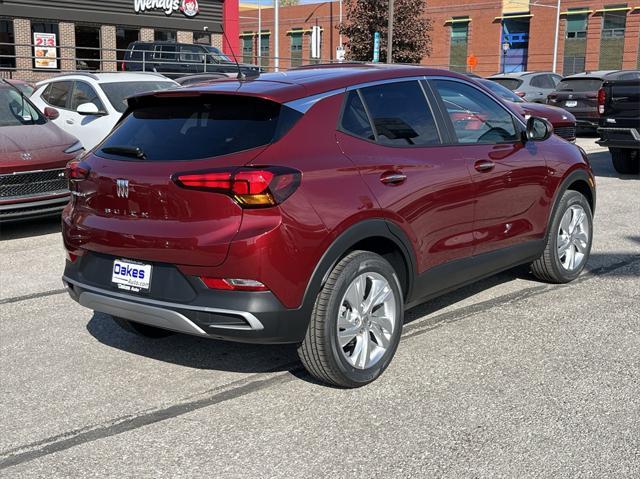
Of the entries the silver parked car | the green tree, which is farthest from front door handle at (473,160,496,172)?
the green tree

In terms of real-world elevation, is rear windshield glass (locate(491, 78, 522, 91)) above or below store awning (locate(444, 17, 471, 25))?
below

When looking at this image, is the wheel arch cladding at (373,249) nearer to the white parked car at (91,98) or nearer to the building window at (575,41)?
the white parked car at (91,98)

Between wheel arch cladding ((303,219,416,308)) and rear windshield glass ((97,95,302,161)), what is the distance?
640 millimetres

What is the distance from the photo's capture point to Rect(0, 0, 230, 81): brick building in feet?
101

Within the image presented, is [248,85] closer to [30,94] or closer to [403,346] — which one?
[403,346]

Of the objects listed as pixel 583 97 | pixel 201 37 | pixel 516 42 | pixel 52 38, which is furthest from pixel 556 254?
pixel 516 42

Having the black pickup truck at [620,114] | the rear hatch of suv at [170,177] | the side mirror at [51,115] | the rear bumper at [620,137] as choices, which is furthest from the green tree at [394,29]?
the rear hatch of suv at [170,177]

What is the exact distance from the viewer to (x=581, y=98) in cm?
2033

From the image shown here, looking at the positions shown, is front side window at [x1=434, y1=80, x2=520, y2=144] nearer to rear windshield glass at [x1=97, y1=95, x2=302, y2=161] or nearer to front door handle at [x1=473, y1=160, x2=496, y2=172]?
front door handle at [x1=473, y1=160, x2=496, y2=172]

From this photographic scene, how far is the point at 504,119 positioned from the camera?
5.55 m

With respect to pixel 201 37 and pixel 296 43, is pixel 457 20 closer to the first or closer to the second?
pixel 296 43

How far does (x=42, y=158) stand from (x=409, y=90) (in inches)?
212

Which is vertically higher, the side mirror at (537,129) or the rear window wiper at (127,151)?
the side mirror at (537,129)

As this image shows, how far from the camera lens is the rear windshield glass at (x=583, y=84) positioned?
20.4m
